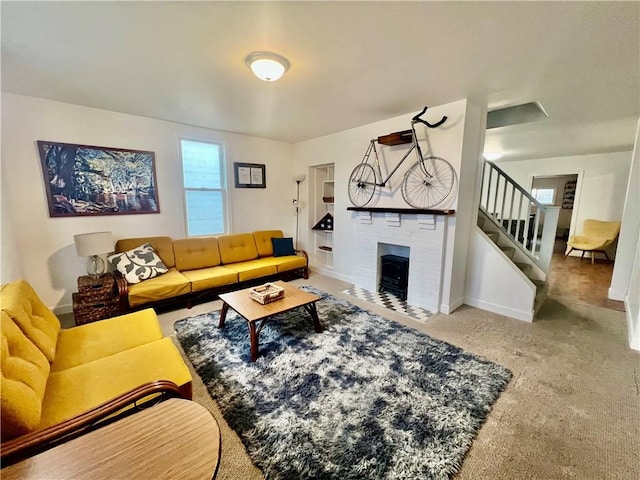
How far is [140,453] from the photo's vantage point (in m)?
0.82

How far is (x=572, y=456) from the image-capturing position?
1.39 m

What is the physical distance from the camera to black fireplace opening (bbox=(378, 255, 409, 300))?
142 inches

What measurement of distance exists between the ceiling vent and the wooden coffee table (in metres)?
3.54

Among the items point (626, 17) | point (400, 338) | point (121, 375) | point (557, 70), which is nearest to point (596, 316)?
point (400, 338)

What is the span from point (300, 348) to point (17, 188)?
3.52m

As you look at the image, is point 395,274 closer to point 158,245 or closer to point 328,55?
point 328,55

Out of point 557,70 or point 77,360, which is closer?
point 77,360

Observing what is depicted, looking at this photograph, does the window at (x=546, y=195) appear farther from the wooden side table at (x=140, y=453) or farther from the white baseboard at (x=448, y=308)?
the wooden side table at (x=140, y=453)

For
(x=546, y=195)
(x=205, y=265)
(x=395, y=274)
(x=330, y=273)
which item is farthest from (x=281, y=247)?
(x=546, y=195)

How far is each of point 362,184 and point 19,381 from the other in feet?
11.9

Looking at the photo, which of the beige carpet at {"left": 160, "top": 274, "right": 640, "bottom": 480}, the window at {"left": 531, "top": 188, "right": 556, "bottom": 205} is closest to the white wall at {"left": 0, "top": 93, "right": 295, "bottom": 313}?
the beige carpet at {"left": 160, "top": 274, "right": 640, "bottom": 480}

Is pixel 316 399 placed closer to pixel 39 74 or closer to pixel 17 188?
pixel 39 74

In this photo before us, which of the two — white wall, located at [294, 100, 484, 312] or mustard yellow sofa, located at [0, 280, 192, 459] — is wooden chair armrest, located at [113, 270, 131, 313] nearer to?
mustard yellow sofa, located at [0, 280, 192, 459]

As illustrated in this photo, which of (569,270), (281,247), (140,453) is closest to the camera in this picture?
(140,453)
